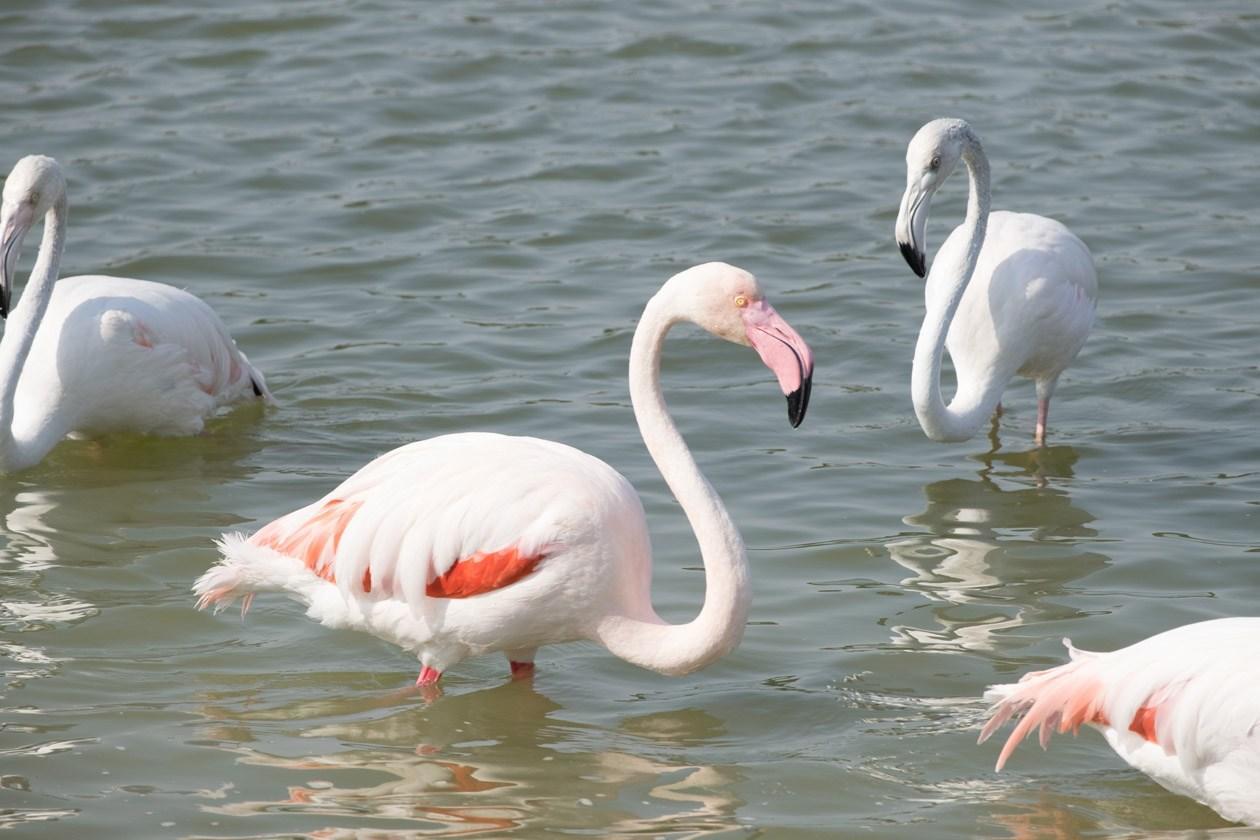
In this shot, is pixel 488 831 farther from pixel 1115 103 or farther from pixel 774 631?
pixel 1115 103

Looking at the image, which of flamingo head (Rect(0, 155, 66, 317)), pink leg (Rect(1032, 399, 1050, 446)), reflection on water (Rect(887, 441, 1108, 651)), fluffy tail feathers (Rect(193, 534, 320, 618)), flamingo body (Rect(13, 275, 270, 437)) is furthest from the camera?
pink leg (Rect(1032, 399, 1050, 446))

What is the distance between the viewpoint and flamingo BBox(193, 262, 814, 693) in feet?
16.3

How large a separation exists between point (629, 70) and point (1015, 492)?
6.05 m

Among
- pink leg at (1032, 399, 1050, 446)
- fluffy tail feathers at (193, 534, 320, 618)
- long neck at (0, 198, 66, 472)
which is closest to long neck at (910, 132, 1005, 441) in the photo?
pink leg at (1032, 399, 1050, 446)

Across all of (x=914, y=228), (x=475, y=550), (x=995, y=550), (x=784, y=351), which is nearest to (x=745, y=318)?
(x=784, y=351)

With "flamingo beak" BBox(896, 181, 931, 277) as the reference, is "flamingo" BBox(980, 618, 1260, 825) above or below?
below

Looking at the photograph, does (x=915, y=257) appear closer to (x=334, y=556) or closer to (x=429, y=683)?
(x=429, y=683)

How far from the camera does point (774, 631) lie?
20.1 feet

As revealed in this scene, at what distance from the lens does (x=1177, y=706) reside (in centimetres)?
450

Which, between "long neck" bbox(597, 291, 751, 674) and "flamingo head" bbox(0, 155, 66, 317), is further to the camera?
"flamingo head" bbox(0, 155, 66, 317)

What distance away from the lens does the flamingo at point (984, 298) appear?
7379 mm

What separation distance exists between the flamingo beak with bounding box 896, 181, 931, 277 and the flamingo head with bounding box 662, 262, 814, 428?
7.45 feet

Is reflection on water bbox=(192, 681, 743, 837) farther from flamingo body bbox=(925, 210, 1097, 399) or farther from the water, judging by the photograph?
flamingo body bbox=(925, 210, 1097, 399)

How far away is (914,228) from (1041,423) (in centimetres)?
136
